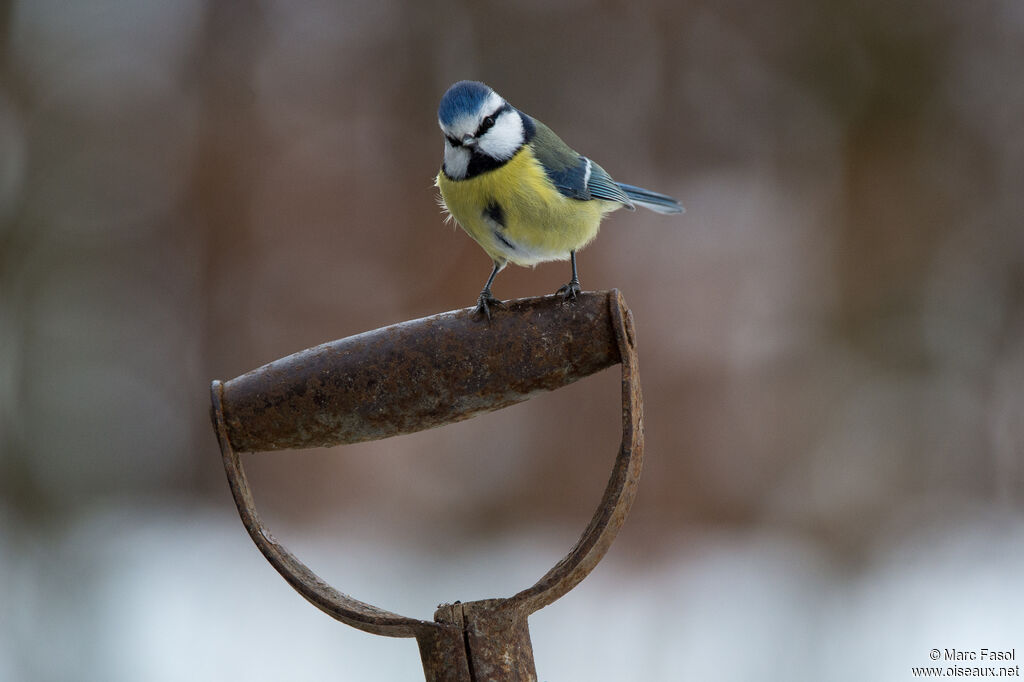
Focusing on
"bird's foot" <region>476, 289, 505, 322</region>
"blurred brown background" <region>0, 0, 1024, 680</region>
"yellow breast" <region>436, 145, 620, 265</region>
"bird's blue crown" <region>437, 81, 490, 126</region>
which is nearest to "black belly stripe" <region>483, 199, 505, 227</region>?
"yellow breast" <region>436, 145, 620, 265</region>

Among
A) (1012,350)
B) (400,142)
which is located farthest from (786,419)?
(400,142)

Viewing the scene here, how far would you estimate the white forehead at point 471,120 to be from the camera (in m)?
0.95

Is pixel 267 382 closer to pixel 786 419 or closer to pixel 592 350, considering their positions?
pixel 592 350

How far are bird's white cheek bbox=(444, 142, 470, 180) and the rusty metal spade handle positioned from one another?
31 cm

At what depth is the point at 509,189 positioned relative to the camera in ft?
3.28

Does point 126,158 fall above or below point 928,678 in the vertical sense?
above

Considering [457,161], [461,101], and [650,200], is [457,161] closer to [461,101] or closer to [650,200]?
[461,101]

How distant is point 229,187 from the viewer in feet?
6.03

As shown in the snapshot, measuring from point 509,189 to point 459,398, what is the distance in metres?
0.35

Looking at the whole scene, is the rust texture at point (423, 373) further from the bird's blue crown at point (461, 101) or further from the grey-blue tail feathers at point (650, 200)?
the grey-blue tail feathers at point (650, 200)

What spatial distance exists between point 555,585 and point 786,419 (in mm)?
1196

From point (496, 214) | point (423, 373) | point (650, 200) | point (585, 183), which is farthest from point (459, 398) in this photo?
point (650, 200)

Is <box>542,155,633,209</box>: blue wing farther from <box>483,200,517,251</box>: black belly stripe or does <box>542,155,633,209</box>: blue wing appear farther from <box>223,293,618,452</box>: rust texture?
<box>223,293,618,452</box>: rust texture

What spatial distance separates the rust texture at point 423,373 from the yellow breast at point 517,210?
261 millimetres
